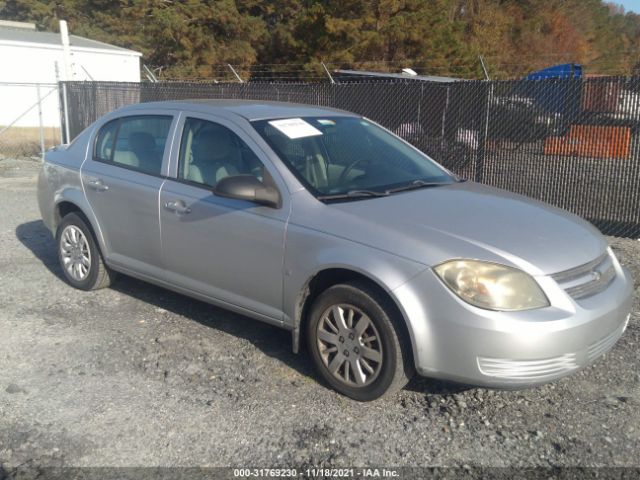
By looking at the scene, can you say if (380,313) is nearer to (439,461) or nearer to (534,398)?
(439,461)

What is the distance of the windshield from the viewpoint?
4.52 m

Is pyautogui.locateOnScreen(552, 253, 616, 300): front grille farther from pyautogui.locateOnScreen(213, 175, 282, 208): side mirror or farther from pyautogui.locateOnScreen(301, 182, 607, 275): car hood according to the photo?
pyautogui.locateOnScreen(213, 175, 282, 208): side mirror

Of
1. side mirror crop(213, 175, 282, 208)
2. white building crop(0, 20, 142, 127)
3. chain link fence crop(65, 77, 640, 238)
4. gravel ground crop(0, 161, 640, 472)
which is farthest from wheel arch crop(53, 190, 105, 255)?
white building crop(0, 20, 142, 127)

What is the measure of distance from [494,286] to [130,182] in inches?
118

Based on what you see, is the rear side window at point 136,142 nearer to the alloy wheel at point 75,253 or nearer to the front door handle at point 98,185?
the front door handle at point 98,185

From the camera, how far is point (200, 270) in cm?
484

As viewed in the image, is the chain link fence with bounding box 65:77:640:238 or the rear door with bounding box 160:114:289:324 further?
the chain link fence with bounding box 65:77:640:238

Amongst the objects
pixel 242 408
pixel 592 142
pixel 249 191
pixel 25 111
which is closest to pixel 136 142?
pixel 249 191

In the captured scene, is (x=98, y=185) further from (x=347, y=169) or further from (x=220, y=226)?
(x=347, y=169)

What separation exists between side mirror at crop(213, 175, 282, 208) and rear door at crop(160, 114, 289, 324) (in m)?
0.05

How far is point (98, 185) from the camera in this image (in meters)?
5.65

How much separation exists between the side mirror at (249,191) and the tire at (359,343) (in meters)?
0.68

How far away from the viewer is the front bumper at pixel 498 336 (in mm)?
3531

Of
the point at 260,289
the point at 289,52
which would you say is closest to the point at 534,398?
the point at 260,289
